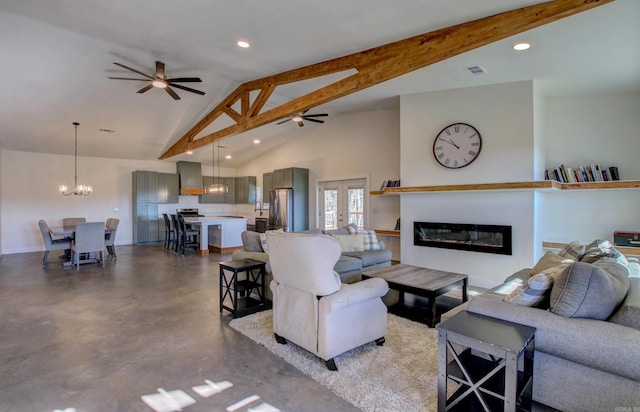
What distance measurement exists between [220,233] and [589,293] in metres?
7.70

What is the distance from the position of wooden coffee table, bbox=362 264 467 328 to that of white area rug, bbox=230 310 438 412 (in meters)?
0.26

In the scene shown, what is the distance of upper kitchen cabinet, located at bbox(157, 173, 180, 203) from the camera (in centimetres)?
999

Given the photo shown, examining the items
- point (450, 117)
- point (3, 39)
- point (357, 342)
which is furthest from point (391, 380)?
point (3, 39)

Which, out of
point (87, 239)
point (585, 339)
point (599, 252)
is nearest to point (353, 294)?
point (585, 339)

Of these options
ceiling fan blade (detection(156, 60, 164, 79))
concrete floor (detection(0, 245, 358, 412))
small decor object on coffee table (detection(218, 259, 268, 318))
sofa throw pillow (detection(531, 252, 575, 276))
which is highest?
ceiling fan blade (detection(156, 60, 164, 79))

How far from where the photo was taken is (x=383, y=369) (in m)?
2.54

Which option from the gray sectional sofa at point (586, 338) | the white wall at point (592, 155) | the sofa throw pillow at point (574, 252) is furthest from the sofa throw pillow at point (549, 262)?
the white wall at point (592, 155)

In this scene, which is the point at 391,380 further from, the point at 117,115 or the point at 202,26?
the point at 117,115

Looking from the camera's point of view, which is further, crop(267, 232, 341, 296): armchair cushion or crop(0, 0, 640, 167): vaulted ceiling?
crop(0, 0, 640, 167): vaulted ceiling

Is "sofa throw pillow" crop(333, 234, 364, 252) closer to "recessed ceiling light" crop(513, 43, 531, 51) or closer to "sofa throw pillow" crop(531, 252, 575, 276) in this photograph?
"sofa throw pillow" crop(531, 252, 575, 276)

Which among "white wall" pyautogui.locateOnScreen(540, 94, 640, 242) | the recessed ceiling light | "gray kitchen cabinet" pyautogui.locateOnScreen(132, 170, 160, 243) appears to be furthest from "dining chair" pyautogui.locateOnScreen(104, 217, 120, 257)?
"white wall" pyautogui.locateOnScreen(540, 94, 640, 242)

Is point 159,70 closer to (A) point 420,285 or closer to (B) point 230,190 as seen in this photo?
(A) point 420,285

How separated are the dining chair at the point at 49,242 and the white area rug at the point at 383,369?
5631 millimetres

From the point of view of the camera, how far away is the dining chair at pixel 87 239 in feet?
21.0
